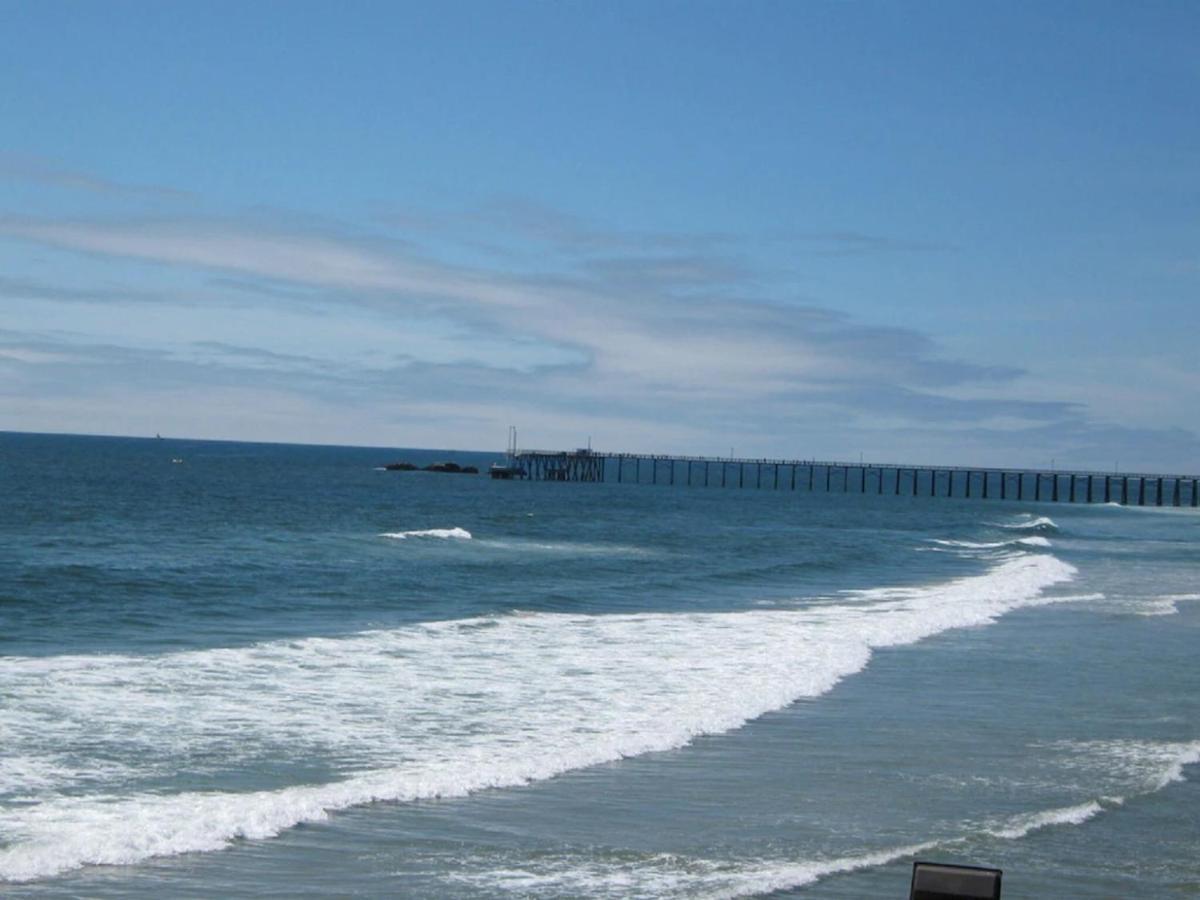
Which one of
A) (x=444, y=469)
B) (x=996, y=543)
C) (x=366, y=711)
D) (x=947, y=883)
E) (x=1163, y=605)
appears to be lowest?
(x=366, y=711)

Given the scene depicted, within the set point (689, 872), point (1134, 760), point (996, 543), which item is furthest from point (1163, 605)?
point (996, 543)

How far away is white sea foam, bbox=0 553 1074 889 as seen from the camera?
1032cm

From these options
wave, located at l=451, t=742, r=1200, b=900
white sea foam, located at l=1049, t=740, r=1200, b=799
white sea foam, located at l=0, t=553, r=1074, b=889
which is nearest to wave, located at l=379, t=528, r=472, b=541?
white sea foam, located at l=0, t=553, r=1074, b=889

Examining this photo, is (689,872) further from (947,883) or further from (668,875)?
(947,883)

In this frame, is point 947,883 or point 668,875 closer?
point 947,883

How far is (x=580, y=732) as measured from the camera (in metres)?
13.9

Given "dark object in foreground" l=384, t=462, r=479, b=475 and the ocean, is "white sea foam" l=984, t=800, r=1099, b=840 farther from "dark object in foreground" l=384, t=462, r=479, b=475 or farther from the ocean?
"dark object in foreground" l=384, t=462, r=479, b=475

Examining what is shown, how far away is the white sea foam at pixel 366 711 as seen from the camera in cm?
1032

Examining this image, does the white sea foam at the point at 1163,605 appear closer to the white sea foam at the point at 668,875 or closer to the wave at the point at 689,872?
the wave at the point at 689,872

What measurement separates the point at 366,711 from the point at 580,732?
2398 mm

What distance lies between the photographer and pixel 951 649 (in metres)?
21.3

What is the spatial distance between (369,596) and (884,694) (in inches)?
551

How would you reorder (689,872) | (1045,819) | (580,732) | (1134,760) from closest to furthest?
(689,872), (1045,819), (1134,760), (580,732)

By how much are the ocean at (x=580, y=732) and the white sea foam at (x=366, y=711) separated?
55 millimetres
